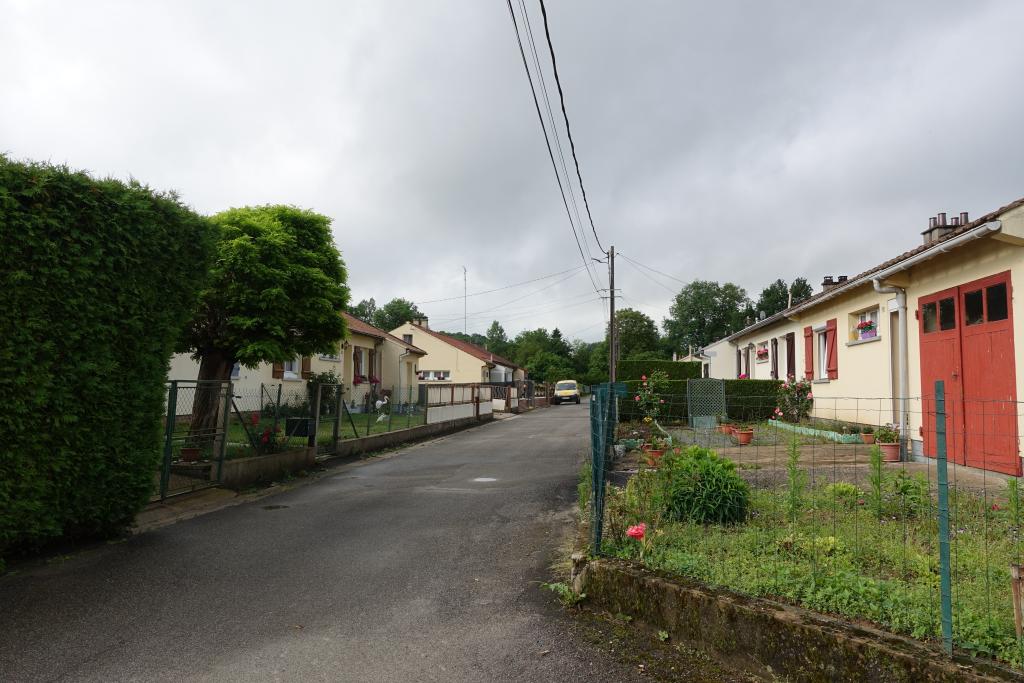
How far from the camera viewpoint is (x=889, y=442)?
32.7 feet

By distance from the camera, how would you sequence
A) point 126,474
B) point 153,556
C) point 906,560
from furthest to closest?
1. point 126,474
2. point 153,556
3. point 906,560

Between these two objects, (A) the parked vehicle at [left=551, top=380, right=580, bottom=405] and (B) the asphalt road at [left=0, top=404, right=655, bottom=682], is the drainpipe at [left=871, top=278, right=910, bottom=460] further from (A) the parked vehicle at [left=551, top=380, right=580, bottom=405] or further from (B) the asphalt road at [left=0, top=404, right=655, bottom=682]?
(A) the parked vehicle at [left=551, top=380, right=580, bottom=405]

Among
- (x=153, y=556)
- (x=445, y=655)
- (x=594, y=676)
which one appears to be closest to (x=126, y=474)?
(x=153, y=556)

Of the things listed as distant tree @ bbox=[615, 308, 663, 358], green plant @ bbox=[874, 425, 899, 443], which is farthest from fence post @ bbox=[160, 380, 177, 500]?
distant tree @ bbox=[615, 308, 663, 358]

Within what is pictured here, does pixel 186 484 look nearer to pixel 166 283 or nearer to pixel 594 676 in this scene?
pixel 166 283

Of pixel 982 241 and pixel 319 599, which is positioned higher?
pixel 982 241

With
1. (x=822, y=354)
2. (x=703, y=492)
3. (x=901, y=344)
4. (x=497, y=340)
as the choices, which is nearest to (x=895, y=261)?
(x=901, y=344)

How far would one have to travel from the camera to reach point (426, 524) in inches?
285

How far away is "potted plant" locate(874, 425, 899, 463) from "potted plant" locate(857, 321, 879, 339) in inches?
103

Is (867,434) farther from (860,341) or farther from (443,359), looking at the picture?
(443,359)

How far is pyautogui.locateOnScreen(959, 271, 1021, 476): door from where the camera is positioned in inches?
314

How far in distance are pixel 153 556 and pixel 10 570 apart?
105 centimetres

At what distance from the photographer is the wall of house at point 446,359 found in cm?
4734

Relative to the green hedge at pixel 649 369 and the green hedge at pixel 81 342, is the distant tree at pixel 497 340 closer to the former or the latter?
the green hedge at pixel 649 369
